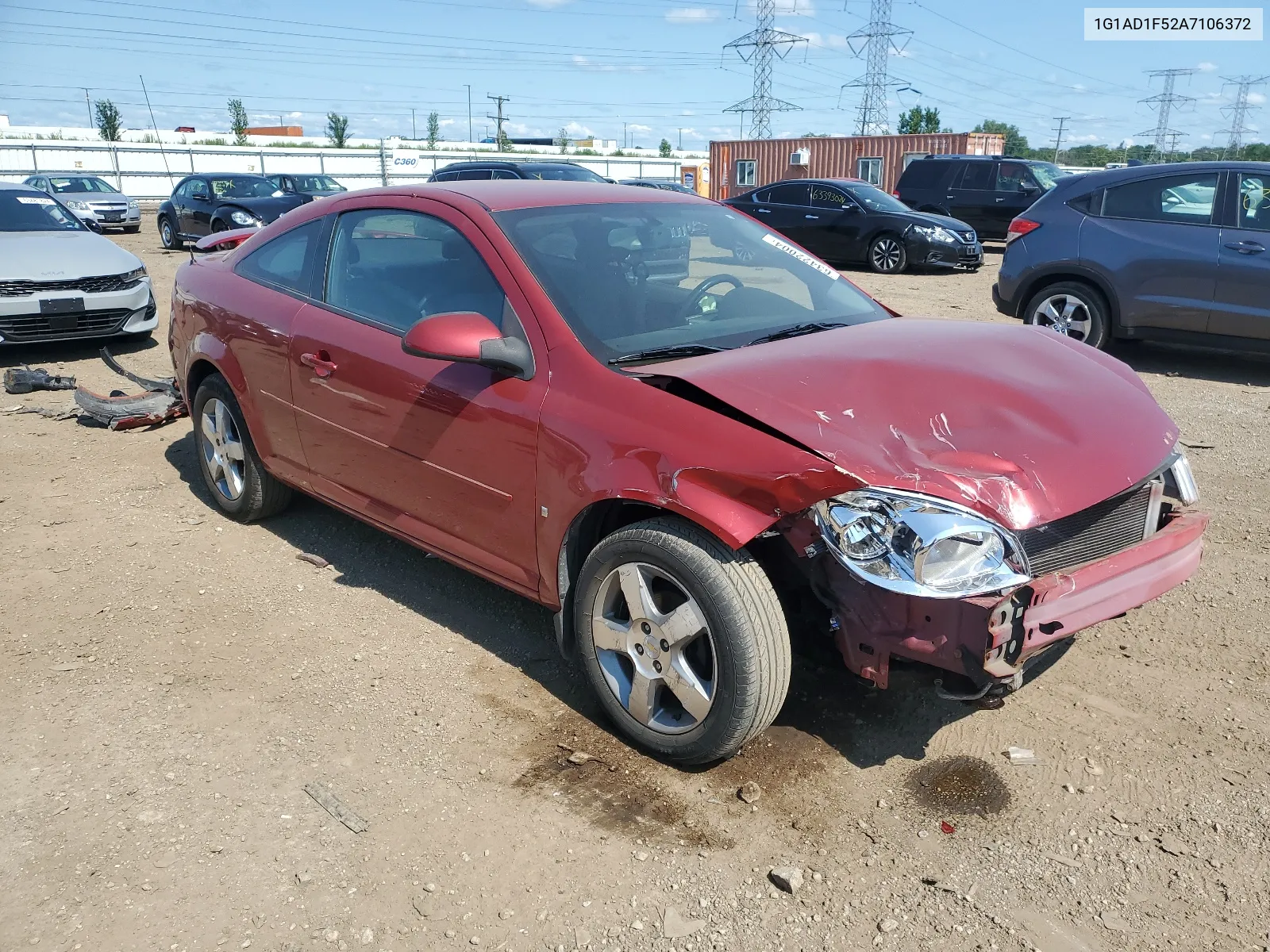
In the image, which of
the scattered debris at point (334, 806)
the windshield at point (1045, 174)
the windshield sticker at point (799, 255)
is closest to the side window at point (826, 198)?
the windshield at point (1045, 174)

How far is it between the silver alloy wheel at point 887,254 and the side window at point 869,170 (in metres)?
18.2

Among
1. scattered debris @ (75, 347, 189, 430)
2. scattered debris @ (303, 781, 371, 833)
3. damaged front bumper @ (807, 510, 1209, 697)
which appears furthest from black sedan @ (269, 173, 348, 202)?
damaged front bumper @ (807, 510, 1209, 697)

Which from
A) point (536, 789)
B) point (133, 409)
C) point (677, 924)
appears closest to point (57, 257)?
point (133, 409)

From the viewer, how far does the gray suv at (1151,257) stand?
7.67 metres

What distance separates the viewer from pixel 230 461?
5102 millimetres

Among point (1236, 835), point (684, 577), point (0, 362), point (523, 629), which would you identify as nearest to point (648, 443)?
point (684, 577)

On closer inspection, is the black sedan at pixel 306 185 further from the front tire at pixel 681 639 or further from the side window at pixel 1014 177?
the front tire at pixel 681 639

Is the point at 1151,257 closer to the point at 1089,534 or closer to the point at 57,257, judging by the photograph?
the point at 1089,534

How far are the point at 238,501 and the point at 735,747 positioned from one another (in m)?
3.31

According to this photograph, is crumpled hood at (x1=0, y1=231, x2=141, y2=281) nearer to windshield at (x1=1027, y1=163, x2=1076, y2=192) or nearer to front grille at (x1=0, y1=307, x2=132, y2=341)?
front grille at (x1=0, y1=307, x2=132, y2=341)

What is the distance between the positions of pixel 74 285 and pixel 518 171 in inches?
340

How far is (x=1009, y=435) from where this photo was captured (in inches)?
111

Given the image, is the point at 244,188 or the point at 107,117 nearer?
the point at 244,188

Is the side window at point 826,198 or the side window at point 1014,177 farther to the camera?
the side window at point 1014,177
